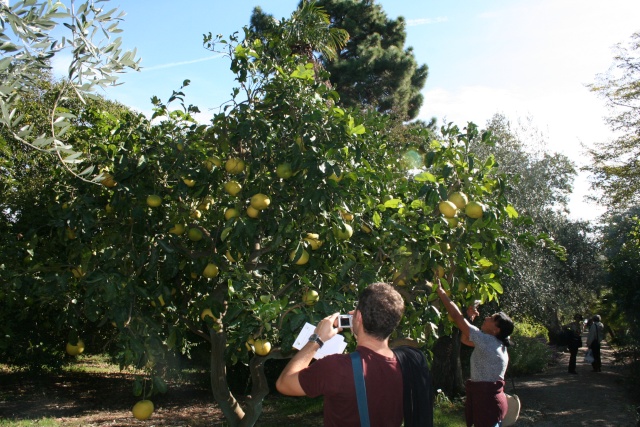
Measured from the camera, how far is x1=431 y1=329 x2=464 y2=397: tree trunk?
1005cm

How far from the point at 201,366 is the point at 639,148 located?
13924 millimetres

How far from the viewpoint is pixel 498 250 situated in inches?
144

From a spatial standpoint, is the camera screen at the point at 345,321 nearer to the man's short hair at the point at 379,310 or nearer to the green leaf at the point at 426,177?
the man's short hair at the point at 379,310

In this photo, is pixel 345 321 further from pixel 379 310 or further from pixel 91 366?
pixel 91 366

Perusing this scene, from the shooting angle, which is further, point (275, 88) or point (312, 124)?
point (275, 88)

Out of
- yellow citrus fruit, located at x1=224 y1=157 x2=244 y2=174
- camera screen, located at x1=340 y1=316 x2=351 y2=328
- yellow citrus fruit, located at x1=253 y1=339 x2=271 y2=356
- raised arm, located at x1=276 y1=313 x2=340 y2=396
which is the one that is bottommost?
yellow citrus fruit, located at x1=253 y1=339 x2=271 y2=356

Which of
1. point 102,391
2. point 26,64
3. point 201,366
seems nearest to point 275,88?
point 26,64

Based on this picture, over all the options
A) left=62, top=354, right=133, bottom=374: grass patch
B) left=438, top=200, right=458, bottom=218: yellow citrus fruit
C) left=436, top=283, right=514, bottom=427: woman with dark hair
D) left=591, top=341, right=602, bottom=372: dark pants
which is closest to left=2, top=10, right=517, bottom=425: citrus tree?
left=438, top=200, right=458, bottom=218: yellow citrus fruit

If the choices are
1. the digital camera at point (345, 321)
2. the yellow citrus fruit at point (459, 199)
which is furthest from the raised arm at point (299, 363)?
the yellow citrus fruit at point (459, 199)

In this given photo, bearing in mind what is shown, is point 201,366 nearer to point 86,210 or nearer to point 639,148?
point 86,210

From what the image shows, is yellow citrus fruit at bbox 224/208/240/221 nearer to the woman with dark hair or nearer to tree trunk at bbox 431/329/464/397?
the woman with dark hair

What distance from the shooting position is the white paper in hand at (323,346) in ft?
7.71

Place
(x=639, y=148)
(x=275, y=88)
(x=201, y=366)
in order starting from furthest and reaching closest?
(x=639, y=148)
(x=201, y=366)
(x=275, y=88)

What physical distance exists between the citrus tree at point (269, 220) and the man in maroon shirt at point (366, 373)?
665 millimetres
